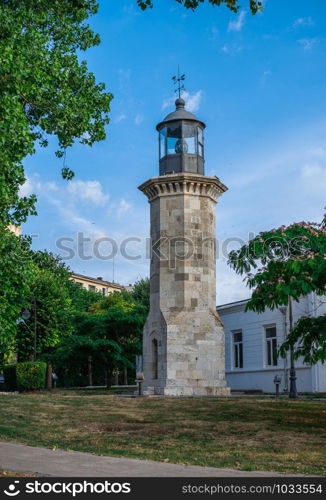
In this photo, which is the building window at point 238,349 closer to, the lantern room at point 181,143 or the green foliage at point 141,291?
the lantern room at point 181,143

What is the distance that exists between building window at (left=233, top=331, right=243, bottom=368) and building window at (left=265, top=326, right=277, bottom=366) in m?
2.99

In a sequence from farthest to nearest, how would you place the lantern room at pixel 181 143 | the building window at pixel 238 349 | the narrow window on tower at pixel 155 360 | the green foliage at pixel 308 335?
the building window at pixel 238 349, the lantern room at pixel 181 143, the narrow window on tower at pixel 155 360, the green foliage at pixel 308 335

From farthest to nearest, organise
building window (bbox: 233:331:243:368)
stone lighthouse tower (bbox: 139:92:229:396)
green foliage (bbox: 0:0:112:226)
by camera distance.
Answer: building window (bbox: 233:331:243:368)
stone lighthouse tower (bbox: 139:92:229:396)
green foliage (bbox: 0:0:112:226)

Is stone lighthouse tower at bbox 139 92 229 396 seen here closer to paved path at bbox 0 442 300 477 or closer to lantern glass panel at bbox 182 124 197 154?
lantern glass panel at bbox 182 124 197 154

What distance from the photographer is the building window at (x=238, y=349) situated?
3528cm

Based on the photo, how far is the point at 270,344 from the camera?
32.2 meters

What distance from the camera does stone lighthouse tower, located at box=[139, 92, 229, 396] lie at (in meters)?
26.0

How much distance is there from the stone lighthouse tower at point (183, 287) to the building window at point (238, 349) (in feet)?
28.9

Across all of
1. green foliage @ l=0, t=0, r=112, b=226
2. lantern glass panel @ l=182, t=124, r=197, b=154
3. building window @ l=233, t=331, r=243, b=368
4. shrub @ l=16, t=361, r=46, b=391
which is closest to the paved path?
green foliage @ l=0, t=0, r=112, b=226

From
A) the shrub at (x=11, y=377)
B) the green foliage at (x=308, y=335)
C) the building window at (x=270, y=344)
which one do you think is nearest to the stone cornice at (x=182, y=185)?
the building window at (x=270, y=344)

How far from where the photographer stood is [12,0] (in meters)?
15.1

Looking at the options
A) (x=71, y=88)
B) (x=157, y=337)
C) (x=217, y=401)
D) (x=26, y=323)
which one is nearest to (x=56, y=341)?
(x=26, y=323)

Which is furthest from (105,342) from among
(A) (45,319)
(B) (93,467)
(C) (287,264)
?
(B) (93,467)

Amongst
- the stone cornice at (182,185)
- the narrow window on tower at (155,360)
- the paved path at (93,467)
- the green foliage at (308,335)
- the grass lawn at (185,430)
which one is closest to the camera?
the paved path at (93,467)
